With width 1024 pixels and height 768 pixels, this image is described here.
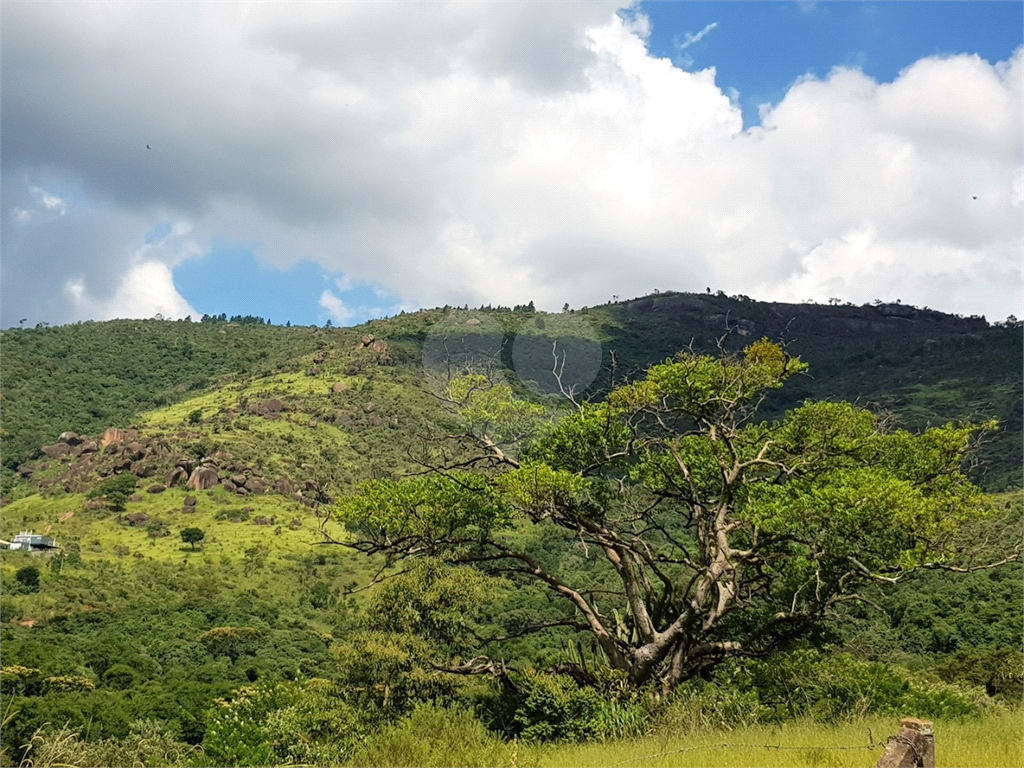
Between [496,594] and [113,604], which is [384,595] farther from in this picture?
[113,604]

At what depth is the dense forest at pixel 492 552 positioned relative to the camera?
10953mm

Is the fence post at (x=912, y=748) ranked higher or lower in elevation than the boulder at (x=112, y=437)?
lower

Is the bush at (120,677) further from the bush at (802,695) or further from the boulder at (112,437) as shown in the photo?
the boulder at (112,437)

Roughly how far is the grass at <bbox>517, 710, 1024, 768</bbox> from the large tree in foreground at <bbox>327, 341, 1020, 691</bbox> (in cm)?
251

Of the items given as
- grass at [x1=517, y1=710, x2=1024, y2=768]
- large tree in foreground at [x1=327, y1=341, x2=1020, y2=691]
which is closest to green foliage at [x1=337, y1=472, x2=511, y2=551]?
large tree in foreground at [x1=327, y1=341, x2=1020, y2=691]

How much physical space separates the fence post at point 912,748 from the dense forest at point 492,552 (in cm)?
375

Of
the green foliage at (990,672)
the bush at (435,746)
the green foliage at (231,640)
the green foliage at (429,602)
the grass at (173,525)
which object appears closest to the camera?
the bush at (435,746)

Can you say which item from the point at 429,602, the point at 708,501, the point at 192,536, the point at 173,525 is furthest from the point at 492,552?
the point at 173,525

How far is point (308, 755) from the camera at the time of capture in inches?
503

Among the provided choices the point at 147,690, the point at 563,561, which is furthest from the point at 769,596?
the point at 563,561

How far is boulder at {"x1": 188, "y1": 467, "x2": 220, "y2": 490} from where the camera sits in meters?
87.1

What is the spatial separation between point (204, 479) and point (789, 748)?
8885 cm

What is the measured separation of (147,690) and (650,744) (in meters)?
42.6

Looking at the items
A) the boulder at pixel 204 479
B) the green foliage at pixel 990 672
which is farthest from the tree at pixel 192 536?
the green foliage at pixel 990 672
